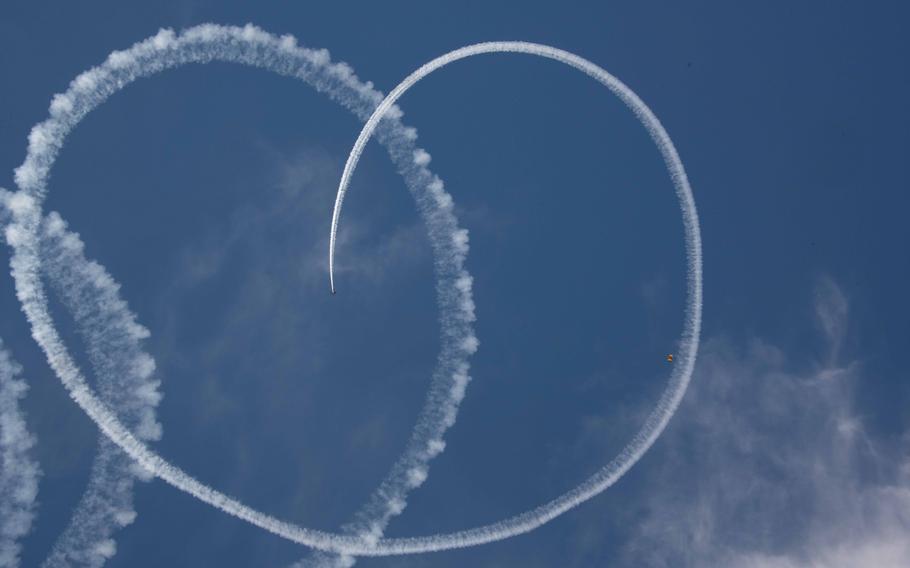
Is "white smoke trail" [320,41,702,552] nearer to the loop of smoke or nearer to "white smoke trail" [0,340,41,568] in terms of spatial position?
the loop of smoke

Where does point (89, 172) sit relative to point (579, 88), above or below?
below

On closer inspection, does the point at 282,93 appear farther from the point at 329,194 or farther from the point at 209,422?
the point at 209,422

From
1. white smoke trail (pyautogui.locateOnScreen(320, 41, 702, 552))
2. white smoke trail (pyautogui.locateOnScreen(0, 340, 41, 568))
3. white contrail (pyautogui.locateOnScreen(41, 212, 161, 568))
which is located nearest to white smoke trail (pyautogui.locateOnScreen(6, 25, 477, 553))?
white contrail (pyautogui.locateOnScreen(41, 212, 161, 568))

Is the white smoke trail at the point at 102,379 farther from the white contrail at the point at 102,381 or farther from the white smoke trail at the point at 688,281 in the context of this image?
the white smoke trail at the point at 688,281

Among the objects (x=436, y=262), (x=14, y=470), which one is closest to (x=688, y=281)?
(x=436, y=262)

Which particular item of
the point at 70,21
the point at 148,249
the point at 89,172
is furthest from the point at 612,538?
the point at 70,21

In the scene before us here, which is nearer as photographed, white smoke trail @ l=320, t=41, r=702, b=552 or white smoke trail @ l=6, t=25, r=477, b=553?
white smoke trail @ l=6, t=25, r=477, b=553
